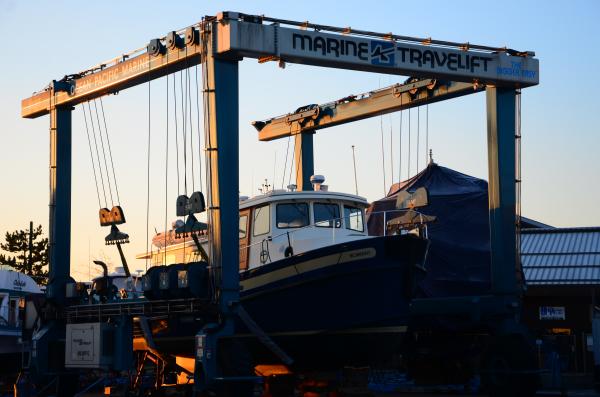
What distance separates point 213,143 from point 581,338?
19.6 meters

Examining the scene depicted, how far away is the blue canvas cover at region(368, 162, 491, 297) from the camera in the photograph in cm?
3484

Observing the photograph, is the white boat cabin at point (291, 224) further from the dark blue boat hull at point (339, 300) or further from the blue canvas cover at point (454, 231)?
the blue canvas cover at point (454, 231)

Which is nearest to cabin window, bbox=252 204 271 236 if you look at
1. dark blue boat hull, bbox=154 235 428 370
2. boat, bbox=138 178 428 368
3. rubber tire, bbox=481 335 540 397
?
boat, bbox=138 178 428 368

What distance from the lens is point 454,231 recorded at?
3628cm

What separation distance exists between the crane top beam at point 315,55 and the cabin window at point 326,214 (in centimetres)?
352

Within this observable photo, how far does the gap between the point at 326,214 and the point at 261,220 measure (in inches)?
59.8

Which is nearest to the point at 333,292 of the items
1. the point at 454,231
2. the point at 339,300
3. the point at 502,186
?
the point at 339,300

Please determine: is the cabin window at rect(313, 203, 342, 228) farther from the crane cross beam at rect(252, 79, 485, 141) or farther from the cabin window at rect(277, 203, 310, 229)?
the crane cross beam at rect(252, 79, 485, 141)

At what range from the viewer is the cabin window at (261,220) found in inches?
897

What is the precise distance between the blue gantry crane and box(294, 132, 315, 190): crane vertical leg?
3cm

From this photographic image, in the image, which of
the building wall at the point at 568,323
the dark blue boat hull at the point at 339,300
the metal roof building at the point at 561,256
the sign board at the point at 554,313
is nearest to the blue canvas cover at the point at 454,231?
the metal roof building at the point at 561,256

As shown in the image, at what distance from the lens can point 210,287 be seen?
63.3 feet

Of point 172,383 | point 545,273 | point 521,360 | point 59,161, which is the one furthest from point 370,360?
point 545,273

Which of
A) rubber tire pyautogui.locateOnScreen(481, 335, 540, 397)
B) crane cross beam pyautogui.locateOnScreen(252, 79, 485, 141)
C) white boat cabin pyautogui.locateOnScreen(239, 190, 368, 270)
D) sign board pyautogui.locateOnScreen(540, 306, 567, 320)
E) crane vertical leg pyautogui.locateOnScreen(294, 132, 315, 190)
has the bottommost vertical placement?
rubber tire pyautogui.locateOnScreen(481, 335, 540, 397)
